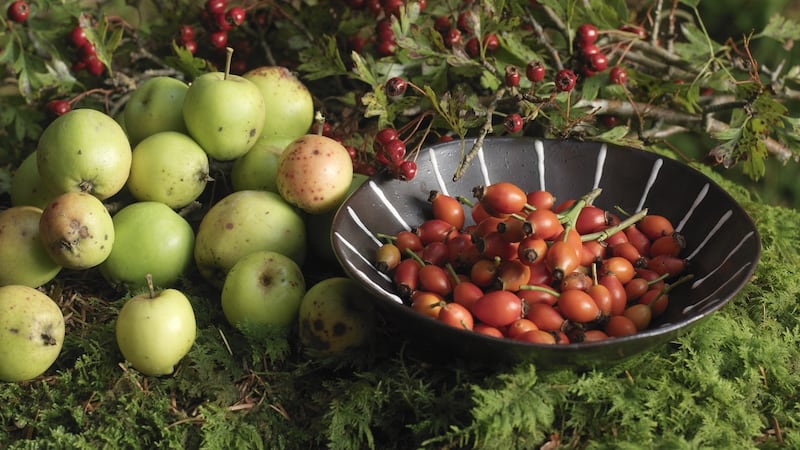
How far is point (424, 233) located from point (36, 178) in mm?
766

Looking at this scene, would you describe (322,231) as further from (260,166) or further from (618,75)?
(618,75)

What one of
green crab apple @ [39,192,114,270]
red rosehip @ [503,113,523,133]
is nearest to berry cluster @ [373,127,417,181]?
red rosehip @ [503,113,523,133]

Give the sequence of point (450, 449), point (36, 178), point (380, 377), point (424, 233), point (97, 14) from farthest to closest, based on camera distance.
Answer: point (97, 14), point (36, 178), point (424, 233), point (380, 377), point (450, 449)

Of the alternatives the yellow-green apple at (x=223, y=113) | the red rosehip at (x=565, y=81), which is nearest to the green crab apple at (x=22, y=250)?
the yellow-green apple at (x=223, y=113)

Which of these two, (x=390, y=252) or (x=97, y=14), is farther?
(x=97, y=14)

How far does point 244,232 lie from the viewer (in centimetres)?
136

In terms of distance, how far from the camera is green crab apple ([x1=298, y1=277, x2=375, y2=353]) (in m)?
1.22

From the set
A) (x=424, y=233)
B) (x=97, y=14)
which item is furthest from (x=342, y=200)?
(x=97, y=14)

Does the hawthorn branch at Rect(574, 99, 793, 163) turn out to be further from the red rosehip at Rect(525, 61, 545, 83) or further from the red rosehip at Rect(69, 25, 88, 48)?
the red rosehip at Rect(69, 25, 88, 48)

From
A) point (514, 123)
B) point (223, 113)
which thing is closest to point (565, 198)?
point (514, 123)

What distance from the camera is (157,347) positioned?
117cm

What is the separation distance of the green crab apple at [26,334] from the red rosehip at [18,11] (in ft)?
2.59

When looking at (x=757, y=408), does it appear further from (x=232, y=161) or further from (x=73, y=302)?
(x=73, y=302)

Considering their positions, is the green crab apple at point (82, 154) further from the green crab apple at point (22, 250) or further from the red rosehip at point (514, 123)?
the red rosehip at point (514, 123)
